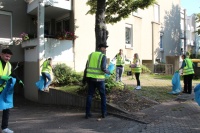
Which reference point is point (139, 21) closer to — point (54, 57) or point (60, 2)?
point (60, 2)

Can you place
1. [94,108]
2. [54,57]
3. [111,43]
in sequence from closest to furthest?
[94,108]
[54,57]
[111,43]

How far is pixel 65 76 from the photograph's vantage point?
12.1 m

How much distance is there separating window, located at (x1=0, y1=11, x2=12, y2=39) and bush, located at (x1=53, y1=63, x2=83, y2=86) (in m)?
3.75

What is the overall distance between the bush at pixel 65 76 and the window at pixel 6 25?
3.75 meters

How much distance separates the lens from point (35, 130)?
246 inches

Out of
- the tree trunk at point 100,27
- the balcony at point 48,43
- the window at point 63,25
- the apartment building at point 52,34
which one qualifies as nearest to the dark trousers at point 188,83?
the tree trunk at point 100,27

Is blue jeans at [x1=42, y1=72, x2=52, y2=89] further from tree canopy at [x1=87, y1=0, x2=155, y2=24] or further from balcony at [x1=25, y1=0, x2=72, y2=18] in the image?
tree canopy at [x1=87, y1=0, x2=155, y2=24]

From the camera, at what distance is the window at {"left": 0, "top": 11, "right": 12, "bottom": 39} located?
549 inches

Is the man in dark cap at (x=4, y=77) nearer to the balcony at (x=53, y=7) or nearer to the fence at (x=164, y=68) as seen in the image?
the balcony at (x=53, y=7)

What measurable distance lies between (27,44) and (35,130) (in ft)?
26.7

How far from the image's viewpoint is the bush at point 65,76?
39.0 feet

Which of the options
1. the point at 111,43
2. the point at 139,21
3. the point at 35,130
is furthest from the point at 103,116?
the point at 139,21

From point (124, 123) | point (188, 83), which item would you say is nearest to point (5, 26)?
point (188, 83)

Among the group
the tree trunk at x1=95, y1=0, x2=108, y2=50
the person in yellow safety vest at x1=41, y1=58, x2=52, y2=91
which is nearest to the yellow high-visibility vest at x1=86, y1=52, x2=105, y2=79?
the tree trunk at x1=95, y1=0, x2=108, y2=50
